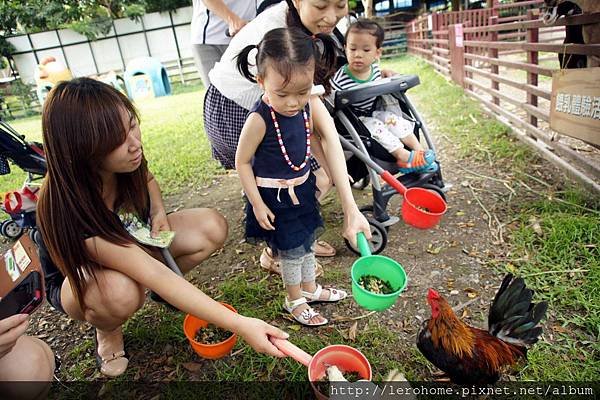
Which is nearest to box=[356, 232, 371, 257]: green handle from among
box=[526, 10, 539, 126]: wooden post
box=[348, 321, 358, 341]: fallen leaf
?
box=[348, 321, 358, 341]: fallen leaf

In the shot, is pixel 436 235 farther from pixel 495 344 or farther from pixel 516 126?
pixel 516 126

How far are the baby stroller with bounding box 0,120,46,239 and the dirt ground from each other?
1076 millimetres

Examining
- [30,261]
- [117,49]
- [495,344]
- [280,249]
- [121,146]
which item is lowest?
[495,344]

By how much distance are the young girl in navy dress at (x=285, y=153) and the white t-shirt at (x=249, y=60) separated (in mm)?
101

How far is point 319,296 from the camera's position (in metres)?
2.11

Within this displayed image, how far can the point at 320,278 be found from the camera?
2354 millimetres

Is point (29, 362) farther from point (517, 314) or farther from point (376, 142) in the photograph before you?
point (376, 142)

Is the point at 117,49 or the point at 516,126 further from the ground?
the point at 117,49

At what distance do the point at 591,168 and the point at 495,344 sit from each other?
2.04 m

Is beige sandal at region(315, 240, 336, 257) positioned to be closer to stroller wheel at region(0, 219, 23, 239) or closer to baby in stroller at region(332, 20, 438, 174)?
baby in stroller at region(332, 20, 438, 174)

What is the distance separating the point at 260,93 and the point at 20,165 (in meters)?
2.38

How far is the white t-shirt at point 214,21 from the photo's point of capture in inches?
92.2

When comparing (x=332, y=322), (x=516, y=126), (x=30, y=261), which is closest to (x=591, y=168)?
(x=516, y=126)

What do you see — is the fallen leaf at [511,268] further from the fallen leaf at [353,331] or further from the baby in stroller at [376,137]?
the fallen leaf at [353,331]
